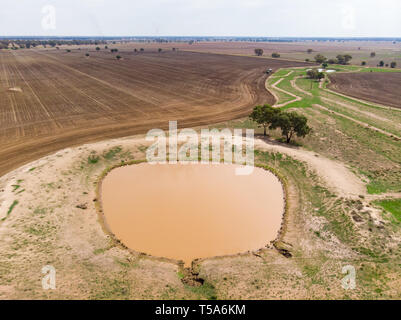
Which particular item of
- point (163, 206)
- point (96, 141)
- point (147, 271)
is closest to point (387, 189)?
point (163, 206)

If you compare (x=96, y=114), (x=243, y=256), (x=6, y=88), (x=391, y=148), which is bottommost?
(x=243, y=256)

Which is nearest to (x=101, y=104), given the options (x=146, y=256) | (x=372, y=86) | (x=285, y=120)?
(x=285, y=120)

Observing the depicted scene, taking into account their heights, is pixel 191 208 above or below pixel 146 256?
above

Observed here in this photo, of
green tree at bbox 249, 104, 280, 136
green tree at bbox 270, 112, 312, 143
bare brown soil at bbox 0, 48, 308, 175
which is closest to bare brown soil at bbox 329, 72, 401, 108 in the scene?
bare brown soil at bbox 0, 48, 308, 175

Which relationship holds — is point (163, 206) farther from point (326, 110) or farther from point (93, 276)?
point (326, 110)

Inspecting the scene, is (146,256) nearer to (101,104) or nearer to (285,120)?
(285,120)

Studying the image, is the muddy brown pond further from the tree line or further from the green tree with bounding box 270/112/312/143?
the tree line
